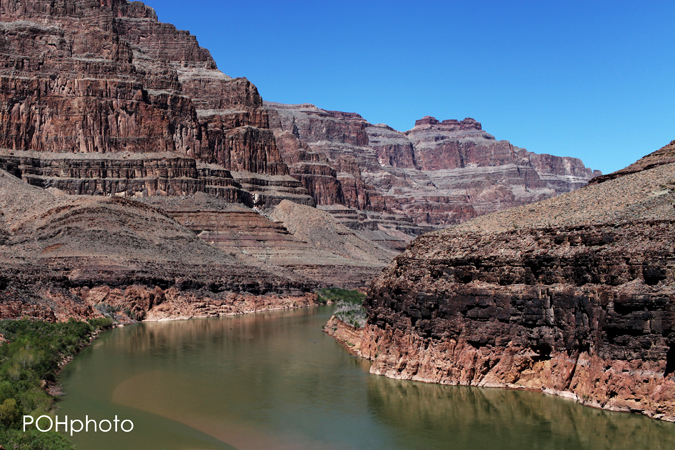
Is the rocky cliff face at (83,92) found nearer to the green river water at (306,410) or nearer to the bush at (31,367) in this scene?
the bush at (31,367)

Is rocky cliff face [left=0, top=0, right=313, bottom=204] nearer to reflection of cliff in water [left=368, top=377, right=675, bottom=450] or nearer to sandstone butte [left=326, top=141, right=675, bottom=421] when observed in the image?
sandstone butte [left=326, top=141, right=675, bottom=421]

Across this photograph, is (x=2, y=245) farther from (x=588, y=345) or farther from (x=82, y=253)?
(x=588, y=345)

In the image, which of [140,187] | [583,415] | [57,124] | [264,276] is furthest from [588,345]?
[57,124]

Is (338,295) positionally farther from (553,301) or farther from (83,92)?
(553,301)

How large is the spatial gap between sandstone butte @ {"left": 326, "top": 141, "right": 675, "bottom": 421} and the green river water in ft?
2.64

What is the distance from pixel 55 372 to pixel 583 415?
2477cm

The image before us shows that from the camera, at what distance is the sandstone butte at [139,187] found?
69.2 metres

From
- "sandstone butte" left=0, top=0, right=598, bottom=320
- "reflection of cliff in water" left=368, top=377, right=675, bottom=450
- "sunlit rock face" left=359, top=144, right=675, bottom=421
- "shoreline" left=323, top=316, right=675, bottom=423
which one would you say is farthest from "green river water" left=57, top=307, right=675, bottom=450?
"sandstone butte" left=0, top=0, right=598, bottom=320

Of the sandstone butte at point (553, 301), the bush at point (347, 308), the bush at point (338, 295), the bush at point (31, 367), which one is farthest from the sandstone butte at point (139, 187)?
the sandstone butte at point (553, 301)

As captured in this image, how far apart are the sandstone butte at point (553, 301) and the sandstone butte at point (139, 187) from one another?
29.6 m

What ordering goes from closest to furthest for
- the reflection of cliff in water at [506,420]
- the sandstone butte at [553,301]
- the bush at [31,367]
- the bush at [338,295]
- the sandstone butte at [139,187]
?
the bush at [31,367] → the sandstone butte at [553,301] → the reflection of cliff in water at [506,420] → the sandstone butte at [139,187] → the bush at [338,295]

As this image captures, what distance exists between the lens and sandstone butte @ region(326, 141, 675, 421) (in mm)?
24956

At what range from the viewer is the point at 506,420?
2848 cm

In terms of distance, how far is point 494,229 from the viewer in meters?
34.1
